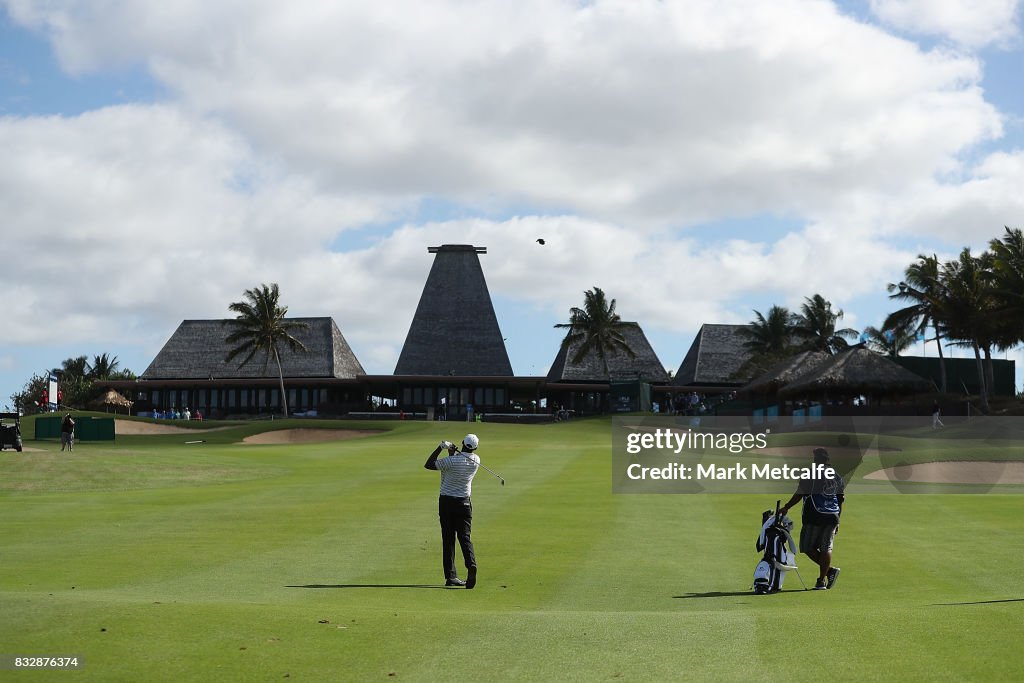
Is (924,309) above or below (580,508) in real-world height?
above

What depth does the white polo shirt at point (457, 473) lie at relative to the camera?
16438 millimetres

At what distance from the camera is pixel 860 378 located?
2835 inches

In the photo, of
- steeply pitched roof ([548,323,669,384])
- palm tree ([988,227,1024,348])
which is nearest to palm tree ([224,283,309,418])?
steeply pitched roof ([548,323,669,384])

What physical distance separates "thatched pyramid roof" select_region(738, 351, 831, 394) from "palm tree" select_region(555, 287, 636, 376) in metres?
20.2

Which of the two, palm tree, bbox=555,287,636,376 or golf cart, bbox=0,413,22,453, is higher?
palm tree, bbox=555,287,636,376

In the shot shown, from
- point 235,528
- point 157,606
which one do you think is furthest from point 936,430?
point 157,606

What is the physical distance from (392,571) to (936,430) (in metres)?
50.4

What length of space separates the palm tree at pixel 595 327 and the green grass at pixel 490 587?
6560cm

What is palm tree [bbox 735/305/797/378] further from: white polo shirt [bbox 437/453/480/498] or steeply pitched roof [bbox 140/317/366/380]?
white polo shirt [bbox 437/453/480/498]

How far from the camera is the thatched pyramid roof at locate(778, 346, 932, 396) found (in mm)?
71750

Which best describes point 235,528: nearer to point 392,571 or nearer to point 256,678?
point 392,571

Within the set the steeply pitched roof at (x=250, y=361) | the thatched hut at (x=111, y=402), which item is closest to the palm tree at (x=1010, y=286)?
the steeply pitched roof at (x=250, y=361)

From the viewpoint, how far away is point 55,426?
68.0 metres

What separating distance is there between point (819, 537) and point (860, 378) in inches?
2289
